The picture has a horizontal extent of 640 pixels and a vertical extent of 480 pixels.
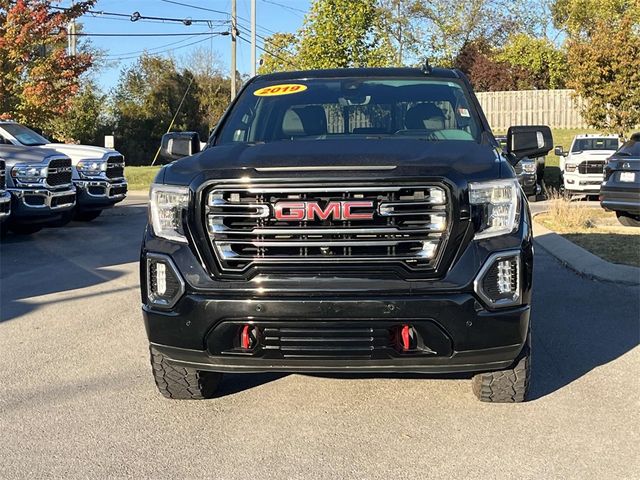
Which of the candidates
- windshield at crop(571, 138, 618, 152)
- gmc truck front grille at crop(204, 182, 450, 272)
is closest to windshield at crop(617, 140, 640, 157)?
windshield at crop(571, 138, 618, 152)

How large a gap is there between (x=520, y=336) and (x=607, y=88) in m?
19.6

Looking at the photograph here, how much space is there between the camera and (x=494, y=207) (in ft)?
12.3

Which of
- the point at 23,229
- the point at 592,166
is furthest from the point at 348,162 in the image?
the point at 592,166

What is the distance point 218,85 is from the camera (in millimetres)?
49531

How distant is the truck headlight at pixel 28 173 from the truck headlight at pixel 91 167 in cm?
222

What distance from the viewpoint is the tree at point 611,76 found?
67.6 feet

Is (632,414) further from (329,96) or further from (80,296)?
(80,296)

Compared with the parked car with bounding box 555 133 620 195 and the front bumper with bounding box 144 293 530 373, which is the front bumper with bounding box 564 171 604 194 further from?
the front bumper with bounding box 144 293 530 373

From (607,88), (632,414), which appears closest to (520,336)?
(632,414)

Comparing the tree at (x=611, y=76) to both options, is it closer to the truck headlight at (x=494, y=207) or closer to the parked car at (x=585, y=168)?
the parked car at (x=585, y=168)

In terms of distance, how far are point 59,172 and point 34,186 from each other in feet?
2.13

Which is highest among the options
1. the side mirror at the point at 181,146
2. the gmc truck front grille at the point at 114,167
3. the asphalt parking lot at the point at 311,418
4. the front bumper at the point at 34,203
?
the side mirror at the point at 181,146

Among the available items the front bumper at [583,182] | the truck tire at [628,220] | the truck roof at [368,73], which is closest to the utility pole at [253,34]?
the front bumper at [583,182]

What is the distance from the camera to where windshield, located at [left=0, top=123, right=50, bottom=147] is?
1284 cm
